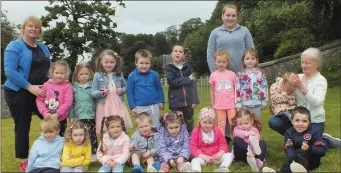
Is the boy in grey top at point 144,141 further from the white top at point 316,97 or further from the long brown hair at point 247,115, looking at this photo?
the white top at point 316,97

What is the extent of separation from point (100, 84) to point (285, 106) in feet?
8.64

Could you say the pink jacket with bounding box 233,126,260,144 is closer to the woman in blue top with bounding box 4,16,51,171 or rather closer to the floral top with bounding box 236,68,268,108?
the floral top with bounding box 236,68,268,108

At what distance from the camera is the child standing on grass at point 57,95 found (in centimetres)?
561

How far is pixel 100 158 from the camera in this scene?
17.7 feet

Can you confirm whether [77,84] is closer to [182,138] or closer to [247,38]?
[182,138]

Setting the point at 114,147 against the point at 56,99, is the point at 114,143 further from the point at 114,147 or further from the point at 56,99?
the point at 56,99

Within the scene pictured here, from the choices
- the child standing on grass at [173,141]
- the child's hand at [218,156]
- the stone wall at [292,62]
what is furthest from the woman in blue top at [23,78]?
the stone wall at [292,62]

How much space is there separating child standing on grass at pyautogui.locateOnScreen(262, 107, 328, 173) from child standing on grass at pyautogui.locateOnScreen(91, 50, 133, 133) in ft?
7.56

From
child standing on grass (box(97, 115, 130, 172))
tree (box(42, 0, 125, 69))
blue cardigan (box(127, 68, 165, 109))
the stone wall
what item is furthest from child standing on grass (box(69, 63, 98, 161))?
tree (box(42, 0, 125, 69))

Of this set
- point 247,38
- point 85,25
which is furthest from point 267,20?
point 247,38

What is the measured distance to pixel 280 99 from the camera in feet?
19.4

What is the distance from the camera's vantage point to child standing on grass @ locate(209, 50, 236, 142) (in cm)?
612

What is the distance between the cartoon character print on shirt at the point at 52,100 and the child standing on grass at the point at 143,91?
1.03 metres

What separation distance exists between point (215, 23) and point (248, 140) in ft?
125
